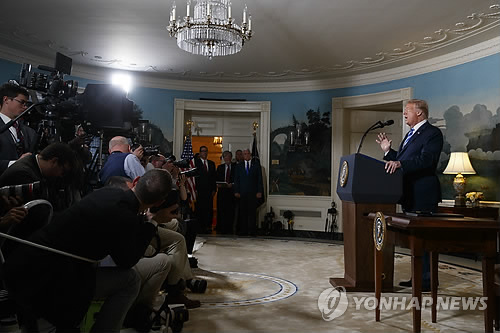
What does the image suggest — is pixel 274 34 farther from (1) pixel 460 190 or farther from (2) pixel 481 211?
(2) pixel 481 211

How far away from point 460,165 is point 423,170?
2.71 m

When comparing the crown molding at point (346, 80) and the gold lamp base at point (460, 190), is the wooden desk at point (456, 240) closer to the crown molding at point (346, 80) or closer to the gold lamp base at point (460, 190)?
the gold lamp base at point (460, 190)

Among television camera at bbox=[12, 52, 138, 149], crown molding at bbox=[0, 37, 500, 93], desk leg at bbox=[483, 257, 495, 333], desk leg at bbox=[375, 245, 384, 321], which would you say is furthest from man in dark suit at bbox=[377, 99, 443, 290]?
crown molding at bbox=[0, 37, 500, 93]

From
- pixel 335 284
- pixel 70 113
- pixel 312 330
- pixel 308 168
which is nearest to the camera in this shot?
pixel 312 330

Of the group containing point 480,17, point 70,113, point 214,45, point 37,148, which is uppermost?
point 480,17

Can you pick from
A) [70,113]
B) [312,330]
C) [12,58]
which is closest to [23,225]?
[70,113]

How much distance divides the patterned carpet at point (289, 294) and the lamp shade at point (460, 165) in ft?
4.75

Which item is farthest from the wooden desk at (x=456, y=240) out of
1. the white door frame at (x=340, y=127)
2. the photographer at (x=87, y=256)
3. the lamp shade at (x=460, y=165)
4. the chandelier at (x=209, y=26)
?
the white door frame at (x=340, y=127)

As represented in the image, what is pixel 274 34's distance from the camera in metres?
6.79

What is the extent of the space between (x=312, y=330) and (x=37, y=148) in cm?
269

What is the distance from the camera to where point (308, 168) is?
31.1ft

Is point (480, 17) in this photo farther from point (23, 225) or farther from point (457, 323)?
point (23, 225)

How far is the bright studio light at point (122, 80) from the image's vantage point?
30.7 ft

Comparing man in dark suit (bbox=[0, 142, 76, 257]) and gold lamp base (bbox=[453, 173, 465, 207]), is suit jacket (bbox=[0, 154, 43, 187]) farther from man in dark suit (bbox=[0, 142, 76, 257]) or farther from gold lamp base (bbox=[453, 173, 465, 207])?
gold lamp base (bbox=[453, 173, 465, 207])
